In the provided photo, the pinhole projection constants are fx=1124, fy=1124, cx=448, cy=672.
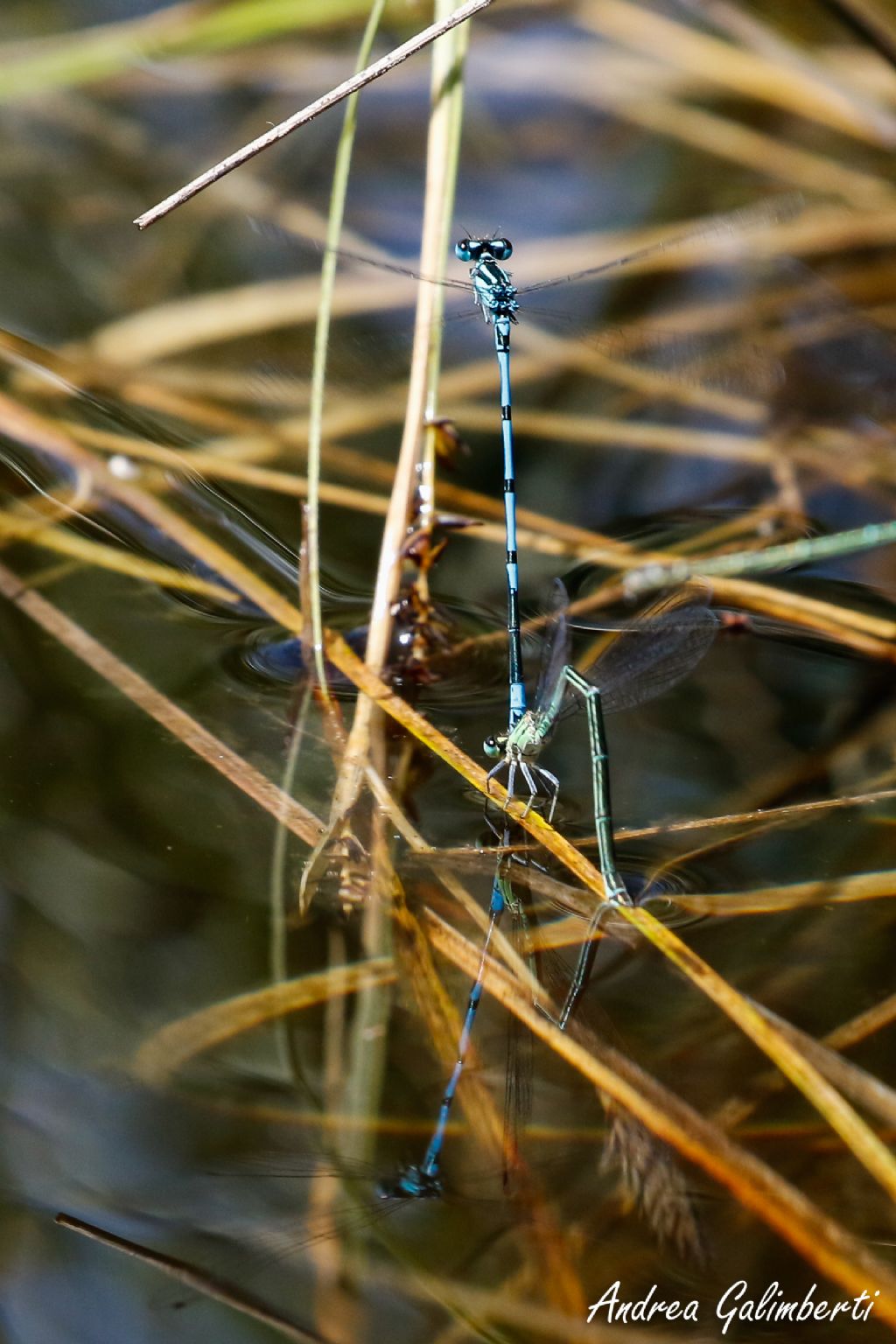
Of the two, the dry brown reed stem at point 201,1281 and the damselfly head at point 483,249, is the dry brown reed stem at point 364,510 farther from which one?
the dry brown reed stem at point 201,1281

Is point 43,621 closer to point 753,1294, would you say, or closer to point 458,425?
point 458,425

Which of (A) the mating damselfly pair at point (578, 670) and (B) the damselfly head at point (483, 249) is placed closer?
(A) the mating damselfly pair at point (578, 670)

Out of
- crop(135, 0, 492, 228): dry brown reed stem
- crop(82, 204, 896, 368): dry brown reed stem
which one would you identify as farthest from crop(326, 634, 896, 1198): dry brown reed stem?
crop(82, 204, 896, 368): dry brown reed stem

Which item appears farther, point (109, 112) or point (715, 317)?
point (109, 112)

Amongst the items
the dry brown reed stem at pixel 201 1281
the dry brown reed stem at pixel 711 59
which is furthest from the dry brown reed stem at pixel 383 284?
the dry brown reed stem at pixel 201 1281

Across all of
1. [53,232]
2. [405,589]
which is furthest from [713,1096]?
[53,232]

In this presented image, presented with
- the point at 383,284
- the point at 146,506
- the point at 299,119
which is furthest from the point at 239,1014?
the point at 383,284
